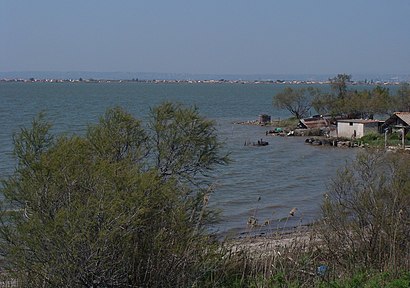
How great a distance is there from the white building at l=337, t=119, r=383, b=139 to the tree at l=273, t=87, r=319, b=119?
20.0 meters

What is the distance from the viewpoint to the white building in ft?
209

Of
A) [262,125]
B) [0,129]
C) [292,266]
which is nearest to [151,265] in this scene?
[292,266]

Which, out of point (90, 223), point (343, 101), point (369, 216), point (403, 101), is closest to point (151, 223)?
point (90, 223)

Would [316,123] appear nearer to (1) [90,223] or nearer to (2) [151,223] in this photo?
(2) [151,223]

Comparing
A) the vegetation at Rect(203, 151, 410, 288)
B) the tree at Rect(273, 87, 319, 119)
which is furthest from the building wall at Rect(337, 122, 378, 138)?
the vegetation at Rect(203, 151, 410, 288)

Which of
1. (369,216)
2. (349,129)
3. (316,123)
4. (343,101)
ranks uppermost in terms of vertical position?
(369,216)

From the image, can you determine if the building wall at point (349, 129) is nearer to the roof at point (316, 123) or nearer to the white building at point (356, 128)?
the white building at point (356, 128)

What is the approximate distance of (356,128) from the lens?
65062 mm

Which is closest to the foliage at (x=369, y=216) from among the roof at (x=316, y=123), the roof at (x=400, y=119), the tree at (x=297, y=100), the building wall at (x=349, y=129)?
the roof at (x=400, y=119)

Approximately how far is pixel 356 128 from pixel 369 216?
51.7m

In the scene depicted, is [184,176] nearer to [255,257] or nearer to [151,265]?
[255,257]

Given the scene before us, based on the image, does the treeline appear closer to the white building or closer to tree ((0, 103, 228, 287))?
the white building

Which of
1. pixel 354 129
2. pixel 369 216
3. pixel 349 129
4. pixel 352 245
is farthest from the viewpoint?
pixel 349 129

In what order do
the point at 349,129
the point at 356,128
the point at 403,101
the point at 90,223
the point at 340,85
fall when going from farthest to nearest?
the point at 340,85
the point at 403,101
the point at 349,129
the point at 356,128
the point at 90,223
